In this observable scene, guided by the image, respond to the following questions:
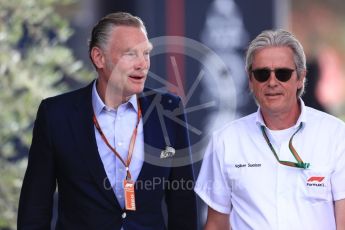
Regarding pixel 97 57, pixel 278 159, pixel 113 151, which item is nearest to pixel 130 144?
pixel 113 151

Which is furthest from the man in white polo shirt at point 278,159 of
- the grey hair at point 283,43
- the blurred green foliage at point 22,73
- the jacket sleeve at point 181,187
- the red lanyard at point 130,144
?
the blurred green foliage at point 22,73

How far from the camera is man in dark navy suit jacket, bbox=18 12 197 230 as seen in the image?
4141 mm

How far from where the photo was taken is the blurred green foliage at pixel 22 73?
6941 mm

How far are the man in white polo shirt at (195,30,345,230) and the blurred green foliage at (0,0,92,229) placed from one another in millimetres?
2990

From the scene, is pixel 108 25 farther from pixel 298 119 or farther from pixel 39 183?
pixel 298 119

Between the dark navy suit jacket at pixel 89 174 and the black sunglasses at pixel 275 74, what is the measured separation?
→ 0.48 m

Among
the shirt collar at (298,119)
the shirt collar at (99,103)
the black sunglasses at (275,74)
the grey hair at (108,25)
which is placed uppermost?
the grey hair at (108,25)

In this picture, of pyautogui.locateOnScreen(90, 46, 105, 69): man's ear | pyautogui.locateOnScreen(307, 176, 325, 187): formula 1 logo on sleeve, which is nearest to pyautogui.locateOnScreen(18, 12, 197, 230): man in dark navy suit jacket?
pyautogui.locateOnScreen(90, 46, 105, 69): man's ear

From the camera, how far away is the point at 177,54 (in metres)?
7.86

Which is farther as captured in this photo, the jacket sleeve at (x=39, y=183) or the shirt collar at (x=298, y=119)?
the jacket sleeve at (x=39, y=183)

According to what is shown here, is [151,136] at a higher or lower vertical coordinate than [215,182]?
higher

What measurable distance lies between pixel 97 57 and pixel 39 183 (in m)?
0.65

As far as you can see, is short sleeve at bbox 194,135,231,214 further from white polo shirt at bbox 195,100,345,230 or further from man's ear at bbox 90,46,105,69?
man's ear at bbox 90,46,105,69

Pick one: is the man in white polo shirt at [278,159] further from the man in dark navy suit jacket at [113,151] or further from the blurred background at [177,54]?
the blurred background at [177,54]
